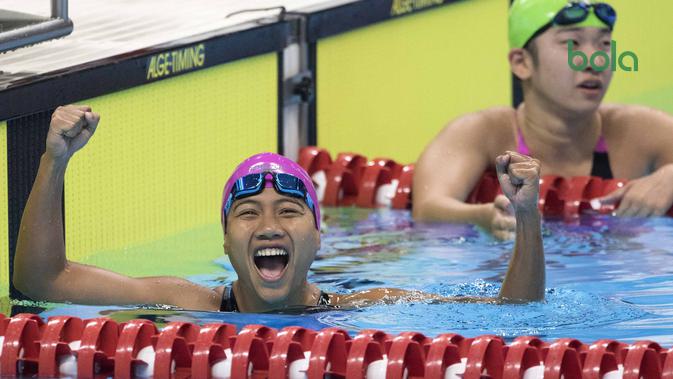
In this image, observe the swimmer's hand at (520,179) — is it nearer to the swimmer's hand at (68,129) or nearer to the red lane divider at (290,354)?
the red lane divider at (290,354)

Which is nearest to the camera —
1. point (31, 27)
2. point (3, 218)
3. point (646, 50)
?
point (3, 218)

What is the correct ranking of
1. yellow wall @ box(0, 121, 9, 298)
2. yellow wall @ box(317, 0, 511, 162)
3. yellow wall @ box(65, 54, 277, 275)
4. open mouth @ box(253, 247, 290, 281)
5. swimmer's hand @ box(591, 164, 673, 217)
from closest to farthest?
open mouth @ box(253, 247, 290, 281)
yellow wall @ box(0, 121, 9, 298)
yellow wall @ box(65, 54, 277, 275)
swimmer's hand @ box(591, 164, 673, 217)
yellow wall @ box(317, 0, 511, 162)

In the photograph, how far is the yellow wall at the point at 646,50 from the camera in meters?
9.04

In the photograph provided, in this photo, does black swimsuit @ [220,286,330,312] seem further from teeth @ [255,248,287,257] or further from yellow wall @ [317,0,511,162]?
yellow wall @ [317,0,511,162]

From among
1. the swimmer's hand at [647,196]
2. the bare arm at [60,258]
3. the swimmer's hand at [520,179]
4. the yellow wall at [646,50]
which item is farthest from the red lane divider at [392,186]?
the yellow wall at [646,50]

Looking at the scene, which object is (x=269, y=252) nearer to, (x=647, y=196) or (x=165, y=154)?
(x=165, y=154)

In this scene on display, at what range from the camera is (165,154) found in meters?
5.92

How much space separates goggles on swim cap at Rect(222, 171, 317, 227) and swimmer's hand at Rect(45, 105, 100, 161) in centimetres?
45

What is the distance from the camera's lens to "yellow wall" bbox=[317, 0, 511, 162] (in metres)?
7.36

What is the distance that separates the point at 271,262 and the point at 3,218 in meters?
1.03

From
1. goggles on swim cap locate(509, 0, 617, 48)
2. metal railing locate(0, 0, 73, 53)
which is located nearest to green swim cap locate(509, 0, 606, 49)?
goggles on swim cap locate(509, 0, 617, 48)

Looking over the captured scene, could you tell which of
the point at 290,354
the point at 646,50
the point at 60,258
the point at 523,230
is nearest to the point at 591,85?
the point at 523,230

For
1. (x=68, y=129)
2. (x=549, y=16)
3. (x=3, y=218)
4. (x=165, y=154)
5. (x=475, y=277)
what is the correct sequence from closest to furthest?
(x=68, y=129) < (x=3, y=218) < (x=475, y=277) < (x=165, y=154) < (x=549, y=16)

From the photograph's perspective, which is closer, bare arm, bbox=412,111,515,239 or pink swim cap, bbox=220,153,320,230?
pink swim cap, bbox=220,153,320,230
